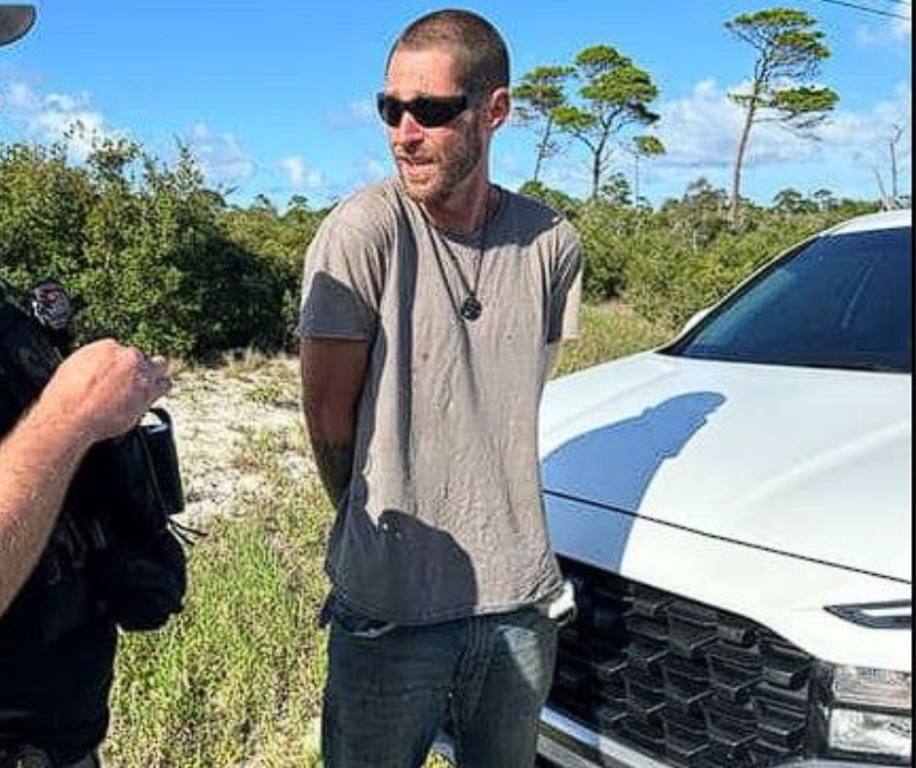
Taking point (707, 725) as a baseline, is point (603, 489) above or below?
above

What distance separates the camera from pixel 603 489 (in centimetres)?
261

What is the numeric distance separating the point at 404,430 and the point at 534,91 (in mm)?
45301

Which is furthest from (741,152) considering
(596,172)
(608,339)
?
(608,339)

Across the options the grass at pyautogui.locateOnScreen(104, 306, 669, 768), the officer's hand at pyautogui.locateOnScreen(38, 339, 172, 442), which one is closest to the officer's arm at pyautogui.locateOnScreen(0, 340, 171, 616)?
the officer's hand at pyautogui.locateOnScreen(38, 339, 172, 442)

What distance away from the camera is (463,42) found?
208 cm

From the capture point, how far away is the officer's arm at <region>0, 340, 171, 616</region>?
124 centimetres

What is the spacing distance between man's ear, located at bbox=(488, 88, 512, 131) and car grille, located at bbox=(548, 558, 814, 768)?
96 centimetres

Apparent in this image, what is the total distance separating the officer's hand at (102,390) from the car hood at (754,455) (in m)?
1.31

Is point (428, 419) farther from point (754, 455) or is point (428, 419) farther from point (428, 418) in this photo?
point (754, 455)

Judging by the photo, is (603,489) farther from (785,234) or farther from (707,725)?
(785,234)

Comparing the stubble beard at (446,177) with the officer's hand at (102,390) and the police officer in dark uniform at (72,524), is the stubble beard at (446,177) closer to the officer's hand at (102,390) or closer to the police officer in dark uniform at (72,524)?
the police officer in dark uniform at (72,524)

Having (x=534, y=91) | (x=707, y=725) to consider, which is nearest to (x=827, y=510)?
(x=707, y=725)

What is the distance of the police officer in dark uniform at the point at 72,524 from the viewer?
4.29 ft

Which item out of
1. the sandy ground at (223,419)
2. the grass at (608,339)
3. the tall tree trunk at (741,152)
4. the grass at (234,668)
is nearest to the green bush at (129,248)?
the sandy ground at (223,419)
